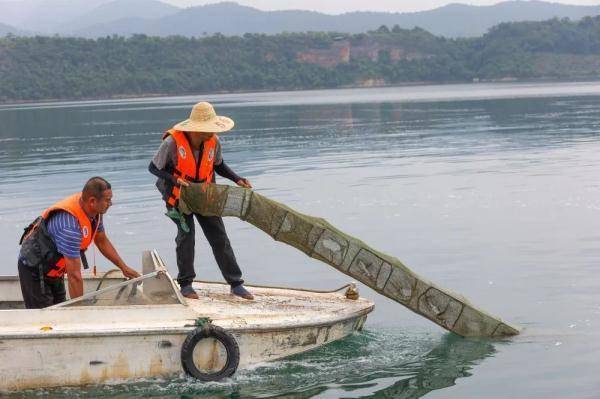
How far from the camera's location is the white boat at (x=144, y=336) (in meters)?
8.66

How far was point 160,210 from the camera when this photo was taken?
21344mm

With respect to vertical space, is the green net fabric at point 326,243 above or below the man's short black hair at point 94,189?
below

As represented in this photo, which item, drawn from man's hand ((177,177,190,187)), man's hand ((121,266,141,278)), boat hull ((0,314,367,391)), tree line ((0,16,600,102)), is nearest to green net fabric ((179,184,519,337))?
man's hand ((177,177,190,187))

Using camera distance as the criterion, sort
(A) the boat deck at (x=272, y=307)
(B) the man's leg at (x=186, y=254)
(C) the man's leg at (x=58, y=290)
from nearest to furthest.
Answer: (A) the boat deck at (x=272, y=307)
(C) the man's leg at (x=58, y=290)
(B) the man's leg at (x=186, y=254)

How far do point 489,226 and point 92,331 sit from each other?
1072cm

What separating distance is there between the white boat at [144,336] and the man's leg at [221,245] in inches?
24.2

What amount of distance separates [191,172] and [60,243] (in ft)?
5.11

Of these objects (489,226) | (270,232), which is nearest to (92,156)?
(489,226)

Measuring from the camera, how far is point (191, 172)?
9898 mm

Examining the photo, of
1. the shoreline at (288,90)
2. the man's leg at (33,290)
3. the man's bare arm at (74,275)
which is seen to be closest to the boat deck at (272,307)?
the man's bare arm at (74,275)

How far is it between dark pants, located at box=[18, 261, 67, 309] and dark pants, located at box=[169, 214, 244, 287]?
48.2 inches

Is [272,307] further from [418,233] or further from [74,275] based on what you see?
[418,233]

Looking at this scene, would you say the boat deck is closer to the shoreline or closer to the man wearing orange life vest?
the man wearing orange life vest

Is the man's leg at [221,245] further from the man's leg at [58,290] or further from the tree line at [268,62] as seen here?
the tree line at [268,62]
